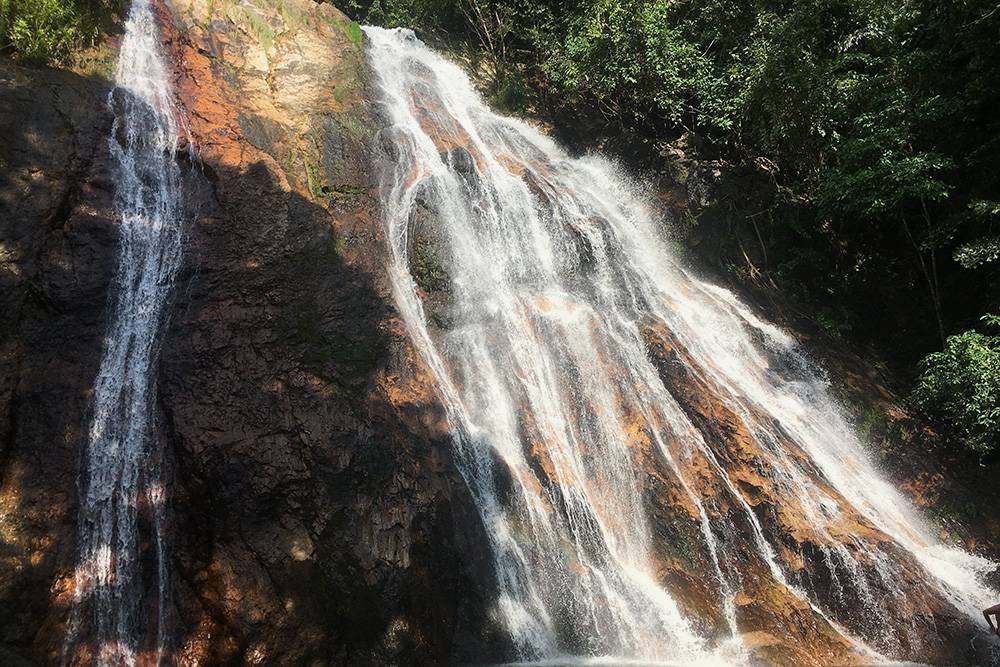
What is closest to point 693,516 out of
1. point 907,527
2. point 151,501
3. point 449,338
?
point 907,527

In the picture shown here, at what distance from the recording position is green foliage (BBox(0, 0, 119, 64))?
8312 mm

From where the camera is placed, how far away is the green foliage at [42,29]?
8.31m

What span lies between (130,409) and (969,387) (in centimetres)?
1179

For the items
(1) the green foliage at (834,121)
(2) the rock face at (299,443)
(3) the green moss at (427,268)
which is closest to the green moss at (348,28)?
(1) the green foliage at (834,121)

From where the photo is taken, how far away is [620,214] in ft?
43.6

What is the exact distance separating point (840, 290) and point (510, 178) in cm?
753

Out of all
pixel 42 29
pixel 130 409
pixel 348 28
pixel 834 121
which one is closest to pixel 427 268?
pixel 130 409

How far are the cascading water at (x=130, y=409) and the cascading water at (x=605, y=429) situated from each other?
11.3ft

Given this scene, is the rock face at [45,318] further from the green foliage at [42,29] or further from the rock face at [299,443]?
the rock face at [299,443]

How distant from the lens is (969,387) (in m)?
8.66

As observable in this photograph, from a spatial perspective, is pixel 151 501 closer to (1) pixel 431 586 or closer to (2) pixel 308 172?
(1) pixel 431 586

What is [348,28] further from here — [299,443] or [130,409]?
[299,443]

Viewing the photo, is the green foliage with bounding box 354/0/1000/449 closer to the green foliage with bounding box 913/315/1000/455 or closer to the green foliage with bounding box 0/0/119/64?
the green foliage with bounding box 913/315/1000/455

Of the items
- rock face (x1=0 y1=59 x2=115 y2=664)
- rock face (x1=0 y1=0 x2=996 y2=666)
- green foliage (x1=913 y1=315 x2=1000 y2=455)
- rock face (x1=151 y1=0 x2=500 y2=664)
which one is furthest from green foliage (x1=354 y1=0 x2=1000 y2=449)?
rock face (x1=0 y1=59 x2=115 y2=664)
